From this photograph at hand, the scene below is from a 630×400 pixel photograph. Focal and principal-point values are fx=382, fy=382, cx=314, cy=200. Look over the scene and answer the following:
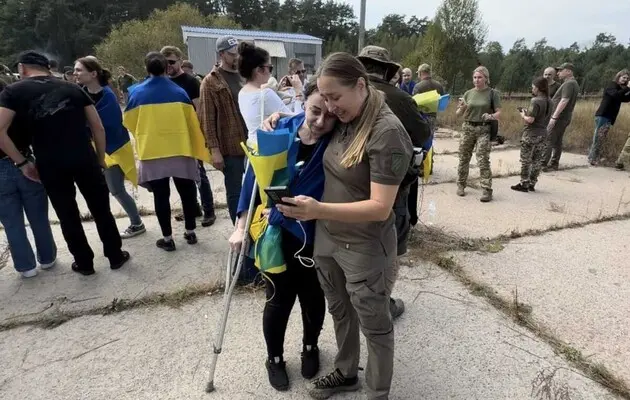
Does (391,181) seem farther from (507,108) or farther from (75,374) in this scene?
(507,108)

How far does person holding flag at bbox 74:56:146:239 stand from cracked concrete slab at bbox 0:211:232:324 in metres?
0.45

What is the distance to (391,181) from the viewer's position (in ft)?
5.12

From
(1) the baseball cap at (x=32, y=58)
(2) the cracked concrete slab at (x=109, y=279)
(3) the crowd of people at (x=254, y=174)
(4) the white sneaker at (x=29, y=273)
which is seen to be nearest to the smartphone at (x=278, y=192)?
(3) the crowd of people at (x=254, y=174)

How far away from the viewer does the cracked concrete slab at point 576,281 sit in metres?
2.74

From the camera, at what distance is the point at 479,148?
570 centimetres

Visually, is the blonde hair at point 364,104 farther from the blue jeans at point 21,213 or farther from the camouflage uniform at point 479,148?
the camouflage uniform at point 479,148

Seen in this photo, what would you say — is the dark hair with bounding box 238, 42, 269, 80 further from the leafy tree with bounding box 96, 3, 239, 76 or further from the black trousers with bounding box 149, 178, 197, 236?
the leafy tree with bounding box 96, 3, 239, 76

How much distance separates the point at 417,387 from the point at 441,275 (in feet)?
4.86

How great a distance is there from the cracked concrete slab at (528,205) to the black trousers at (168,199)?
9.51 ft

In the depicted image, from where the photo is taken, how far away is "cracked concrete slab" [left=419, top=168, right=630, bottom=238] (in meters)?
4.83

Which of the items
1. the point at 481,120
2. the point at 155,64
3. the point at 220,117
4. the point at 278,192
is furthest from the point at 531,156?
the point at 278,192

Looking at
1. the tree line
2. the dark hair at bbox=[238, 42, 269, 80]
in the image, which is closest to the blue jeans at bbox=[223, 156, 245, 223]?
the dark hair at bbox=[238, 42, 269, 80]

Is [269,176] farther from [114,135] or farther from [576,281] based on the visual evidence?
[576,281]

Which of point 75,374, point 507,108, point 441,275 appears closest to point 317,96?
point 75,374
